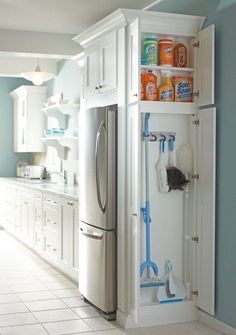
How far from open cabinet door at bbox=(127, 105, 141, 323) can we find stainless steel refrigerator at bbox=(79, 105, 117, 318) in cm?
22

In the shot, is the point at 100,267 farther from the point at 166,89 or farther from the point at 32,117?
the point at 32,117

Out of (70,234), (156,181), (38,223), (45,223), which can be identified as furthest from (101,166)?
(38,223)

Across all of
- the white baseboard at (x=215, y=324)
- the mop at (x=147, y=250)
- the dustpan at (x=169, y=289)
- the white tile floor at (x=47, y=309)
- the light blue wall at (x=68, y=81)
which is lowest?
the white tile floor at (x=47, y=309)

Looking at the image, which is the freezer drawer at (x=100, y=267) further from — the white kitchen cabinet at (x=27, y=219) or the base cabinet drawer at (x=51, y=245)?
the white kitchen cabinet at (x=27, y=219)

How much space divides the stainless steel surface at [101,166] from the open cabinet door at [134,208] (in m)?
0.22

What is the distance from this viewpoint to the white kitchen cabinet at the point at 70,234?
5445 millimetres

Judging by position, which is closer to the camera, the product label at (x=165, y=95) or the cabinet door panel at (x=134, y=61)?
the cabinet door panel at (x=134, y=61)

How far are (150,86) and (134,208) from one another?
929 mm

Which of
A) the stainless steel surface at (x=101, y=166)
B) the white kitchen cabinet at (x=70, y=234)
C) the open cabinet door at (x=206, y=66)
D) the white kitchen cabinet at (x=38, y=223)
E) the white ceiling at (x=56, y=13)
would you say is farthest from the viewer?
the white kitchen cabinet at (x=38, y=223)

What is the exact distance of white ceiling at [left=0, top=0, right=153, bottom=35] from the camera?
4945 mm

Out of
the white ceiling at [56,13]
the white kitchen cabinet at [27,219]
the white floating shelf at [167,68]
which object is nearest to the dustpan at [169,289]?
the white floating shelf at [167,68]

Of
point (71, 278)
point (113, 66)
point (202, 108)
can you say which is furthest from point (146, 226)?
point (71, 278)

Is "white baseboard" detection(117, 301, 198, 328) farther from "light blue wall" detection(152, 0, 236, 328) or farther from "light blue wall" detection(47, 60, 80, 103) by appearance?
"light blue wall" detection(47, 60, 80, 103)

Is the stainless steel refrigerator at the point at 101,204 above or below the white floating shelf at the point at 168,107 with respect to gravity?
below
